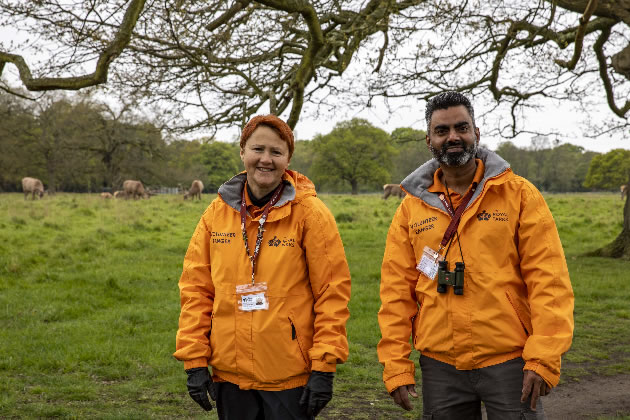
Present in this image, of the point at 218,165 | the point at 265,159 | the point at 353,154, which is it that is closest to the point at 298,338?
the point at 265,159

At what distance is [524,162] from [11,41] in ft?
177

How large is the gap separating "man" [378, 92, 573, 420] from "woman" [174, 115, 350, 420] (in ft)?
1.06

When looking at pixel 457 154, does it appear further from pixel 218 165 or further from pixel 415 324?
pixel 218 165

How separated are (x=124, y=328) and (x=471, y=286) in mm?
5944

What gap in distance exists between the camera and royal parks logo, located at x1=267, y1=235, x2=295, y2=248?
282 cm

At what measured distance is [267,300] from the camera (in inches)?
108

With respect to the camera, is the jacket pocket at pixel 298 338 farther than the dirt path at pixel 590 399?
No

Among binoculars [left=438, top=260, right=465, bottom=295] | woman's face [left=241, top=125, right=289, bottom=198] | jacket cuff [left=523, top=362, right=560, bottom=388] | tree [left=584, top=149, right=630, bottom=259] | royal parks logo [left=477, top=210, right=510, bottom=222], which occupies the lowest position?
jacket cuff [left=523, top=362, right=560, bottom=388]

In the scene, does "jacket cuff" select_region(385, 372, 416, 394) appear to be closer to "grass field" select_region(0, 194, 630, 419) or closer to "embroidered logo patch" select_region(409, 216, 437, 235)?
"embroidered logo patch" select_region(409, 216, 437, 235)

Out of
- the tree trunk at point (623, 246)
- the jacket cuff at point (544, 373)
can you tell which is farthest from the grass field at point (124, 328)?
the jacket cuff at point (544, 373)

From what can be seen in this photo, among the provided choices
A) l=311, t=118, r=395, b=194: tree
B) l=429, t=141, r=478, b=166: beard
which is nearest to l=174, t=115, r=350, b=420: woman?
l=429, t=141, r=478, b=166: beard

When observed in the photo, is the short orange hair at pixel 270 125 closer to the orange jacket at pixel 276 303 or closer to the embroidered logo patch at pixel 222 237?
the orange jacket at pixel 276 303

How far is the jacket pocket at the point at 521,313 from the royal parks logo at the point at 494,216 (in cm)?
33

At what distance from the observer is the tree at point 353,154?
198ft
